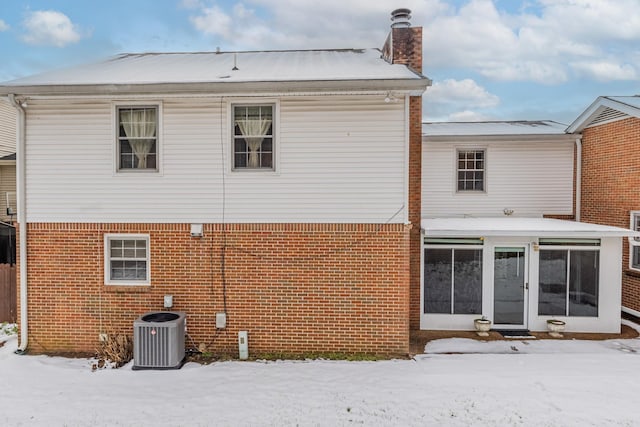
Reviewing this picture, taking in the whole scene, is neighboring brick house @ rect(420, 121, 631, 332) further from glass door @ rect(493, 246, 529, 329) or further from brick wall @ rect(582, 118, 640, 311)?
brick wall @ rect(582, 118, 640, 311)

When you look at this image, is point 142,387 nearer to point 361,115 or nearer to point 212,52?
point 361,115

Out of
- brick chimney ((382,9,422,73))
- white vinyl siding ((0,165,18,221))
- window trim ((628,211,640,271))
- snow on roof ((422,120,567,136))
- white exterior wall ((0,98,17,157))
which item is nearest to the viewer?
brick chimney ((382,9,422,73))

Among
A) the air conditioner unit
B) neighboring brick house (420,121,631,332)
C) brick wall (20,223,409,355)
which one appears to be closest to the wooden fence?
brick wall (20,223,409,355)

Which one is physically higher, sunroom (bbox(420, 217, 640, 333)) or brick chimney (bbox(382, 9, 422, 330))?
brick chimney (bbox(382, 9, 422, 330))

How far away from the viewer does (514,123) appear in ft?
52.5

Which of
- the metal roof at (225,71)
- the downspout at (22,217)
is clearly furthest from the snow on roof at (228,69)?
the downspout at (22,217)

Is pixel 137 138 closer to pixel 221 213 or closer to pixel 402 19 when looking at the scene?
pixel 221 213

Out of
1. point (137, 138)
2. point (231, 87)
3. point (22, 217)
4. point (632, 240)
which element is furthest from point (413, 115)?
point (22, 217)

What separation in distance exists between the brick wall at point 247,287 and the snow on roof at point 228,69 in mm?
2894

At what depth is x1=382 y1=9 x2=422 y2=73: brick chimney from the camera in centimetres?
924

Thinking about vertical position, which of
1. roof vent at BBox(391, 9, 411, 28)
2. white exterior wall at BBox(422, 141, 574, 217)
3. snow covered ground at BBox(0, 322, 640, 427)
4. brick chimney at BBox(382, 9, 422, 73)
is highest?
roof vent at BBox(391, 9, 411, 28)

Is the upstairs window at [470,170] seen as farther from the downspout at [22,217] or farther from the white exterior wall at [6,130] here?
the white exterior wall at [6,130]

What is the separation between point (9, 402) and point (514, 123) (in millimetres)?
17371

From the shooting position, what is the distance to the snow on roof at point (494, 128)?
42.9 ft
